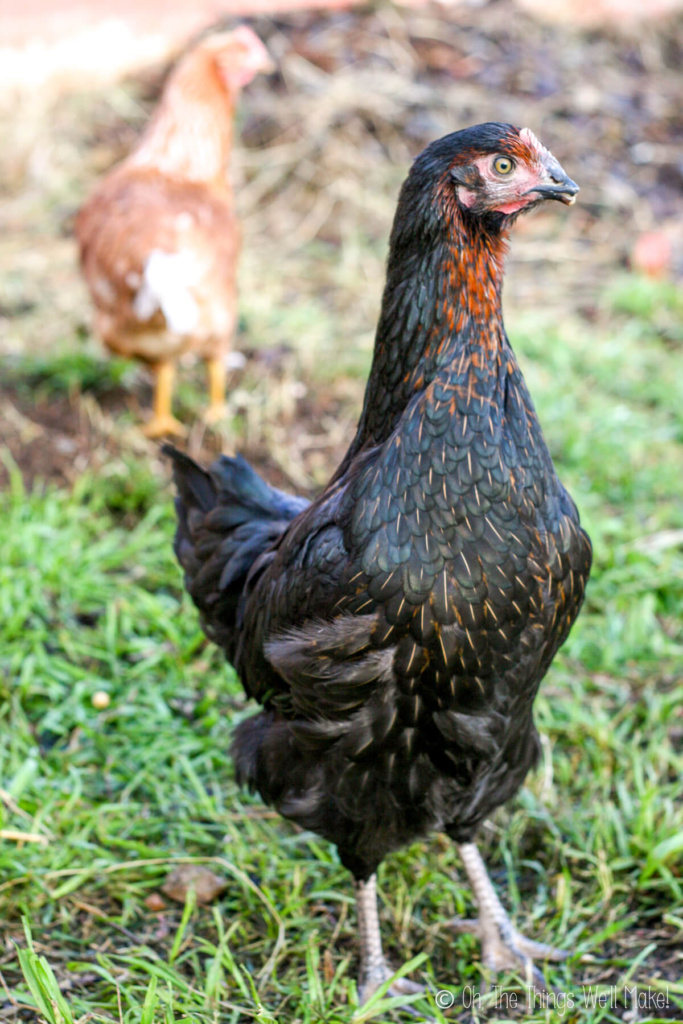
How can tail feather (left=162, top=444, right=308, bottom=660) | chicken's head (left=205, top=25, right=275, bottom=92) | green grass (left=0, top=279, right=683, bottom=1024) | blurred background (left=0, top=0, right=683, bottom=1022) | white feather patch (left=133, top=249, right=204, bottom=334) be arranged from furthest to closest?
1. chicken's head (left=205, top=25, right=275, bottom=92)
2. white feather patch (left=133, top=249, right=204, bottom=334)
3. tail feather (left=162, top=444, right=308, bottom=660)
4. blurred background (left=0, top=0, right=683, bottom=1022)
5. green grass (left=0, top=279, right=683, bottom=1024)

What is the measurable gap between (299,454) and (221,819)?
1895 millimetres

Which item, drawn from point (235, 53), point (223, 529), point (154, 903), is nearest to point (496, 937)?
point (154, 903)

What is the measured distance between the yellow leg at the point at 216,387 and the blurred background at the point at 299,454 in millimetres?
84

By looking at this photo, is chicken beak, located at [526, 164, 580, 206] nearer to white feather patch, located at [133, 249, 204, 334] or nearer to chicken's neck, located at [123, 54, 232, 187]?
white feather patch, located at [133, 249, 204, 334]

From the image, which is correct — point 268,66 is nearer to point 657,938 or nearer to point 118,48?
point 118,48

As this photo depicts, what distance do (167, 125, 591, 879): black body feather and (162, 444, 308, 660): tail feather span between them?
1.14 ft

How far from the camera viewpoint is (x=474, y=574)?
76.2 inches

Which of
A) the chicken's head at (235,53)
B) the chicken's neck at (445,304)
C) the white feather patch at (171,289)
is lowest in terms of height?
the chicken's neck at (445,304)

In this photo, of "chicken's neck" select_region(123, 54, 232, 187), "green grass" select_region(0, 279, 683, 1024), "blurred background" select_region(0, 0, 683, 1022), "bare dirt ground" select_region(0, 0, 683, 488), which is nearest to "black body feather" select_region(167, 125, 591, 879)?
"green grass" select_region(0, 279, 683, 1024)

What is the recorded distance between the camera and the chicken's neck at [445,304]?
1.98 metres

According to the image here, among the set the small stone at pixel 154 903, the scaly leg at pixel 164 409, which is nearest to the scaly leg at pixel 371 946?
the small stone at pixel 154 903

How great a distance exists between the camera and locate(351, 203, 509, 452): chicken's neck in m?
1.98

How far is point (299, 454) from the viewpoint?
4.29 metres

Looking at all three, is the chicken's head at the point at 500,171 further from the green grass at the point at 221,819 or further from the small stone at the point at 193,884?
the small stone at the point at 193,884
